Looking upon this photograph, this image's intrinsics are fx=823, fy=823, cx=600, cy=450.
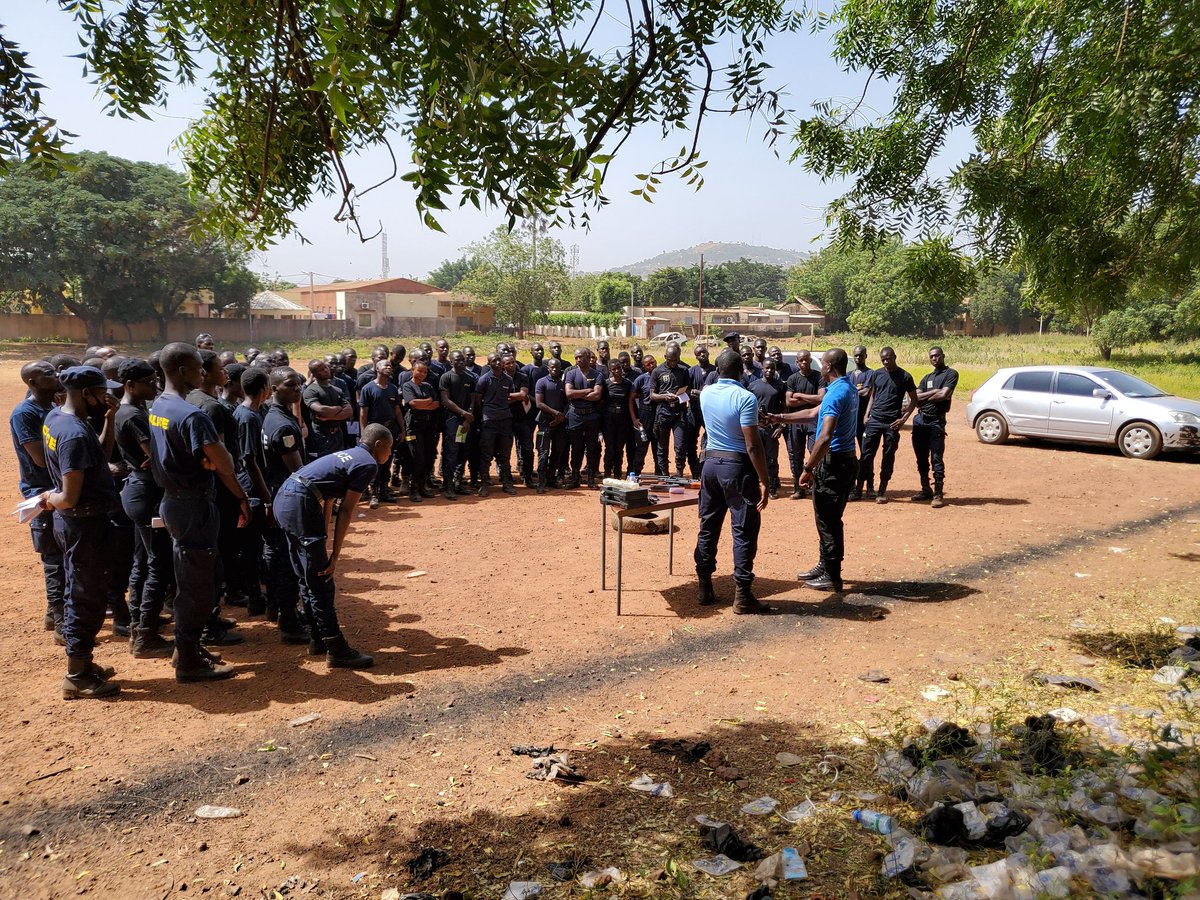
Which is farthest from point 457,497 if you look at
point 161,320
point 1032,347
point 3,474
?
point 1032,347

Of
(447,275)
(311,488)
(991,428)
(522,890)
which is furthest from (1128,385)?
(447,275)

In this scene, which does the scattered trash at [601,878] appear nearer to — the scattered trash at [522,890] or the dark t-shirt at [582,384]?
the scattered trash at [522,890]

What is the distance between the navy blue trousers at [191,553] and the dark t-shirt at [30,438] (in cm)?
153

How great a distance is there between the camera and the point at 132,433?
230 inches

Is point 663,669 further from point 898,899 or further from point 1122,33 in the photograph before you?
point 1122,33

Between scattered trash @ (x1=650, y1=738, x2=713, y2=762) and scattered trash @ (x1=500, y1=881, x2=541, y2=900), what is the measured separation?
4.59 feet

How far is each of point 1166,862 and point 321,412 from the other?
27.8 ft

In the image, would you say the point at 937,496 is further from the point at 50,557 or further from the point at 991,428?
the point at 50,557


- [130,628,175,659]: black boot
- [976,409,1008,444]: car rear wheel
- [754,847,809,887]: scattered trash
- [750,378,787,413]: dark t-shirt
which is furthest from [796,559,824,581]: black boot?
[976,409,1008,444]: car rear wheel

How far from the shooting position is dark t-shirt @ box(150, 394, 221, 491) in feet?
17.3

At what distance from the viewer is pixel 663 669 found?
239 inches

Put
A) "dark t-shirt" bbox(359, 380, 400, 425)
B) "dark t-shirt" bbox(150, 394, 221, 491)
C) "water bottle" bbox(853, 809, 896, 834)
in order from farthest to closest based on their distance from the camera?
"dark t-shirt" bbox(359, 380, 400, 425), "dark t-shirt" bbox(150, 394, 221, 491), "water bottle" bbox(853, 809, 896, 834)

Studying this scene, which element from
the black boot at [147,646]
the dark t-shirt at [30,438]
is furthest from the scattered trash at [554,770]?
the dark t-shirt at [30,438]

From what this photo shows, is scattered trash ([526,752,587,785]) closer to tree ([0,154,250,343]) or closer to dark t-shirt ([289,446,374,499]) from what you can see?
dark t-shirt ([289,446,374,499])
